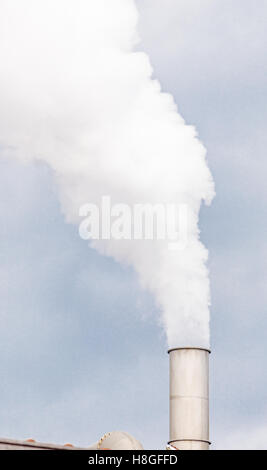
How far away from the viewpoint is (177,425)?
27438mm

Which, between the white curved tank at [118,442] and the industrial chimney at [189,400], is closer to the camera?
the white curved tank at [118,442]

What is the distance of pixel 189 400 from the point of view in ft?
90.3

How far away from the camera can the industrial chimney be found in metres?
27.3

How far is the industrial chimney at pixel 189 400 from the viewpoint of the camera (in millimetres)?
27328

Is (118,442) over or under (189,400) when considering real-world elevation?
under

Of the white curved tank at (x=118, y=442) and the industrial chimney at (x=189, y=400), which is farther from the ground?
the industrial chimney at (x=189, y=400)

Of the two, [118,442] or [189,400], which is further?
[189,400]

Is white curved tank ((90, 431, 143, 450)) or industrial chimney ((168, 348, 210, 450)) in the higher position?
industrial chimney ((168, 348, 210, 450))

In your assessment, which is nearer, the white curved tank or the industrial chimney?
the white curved tank
